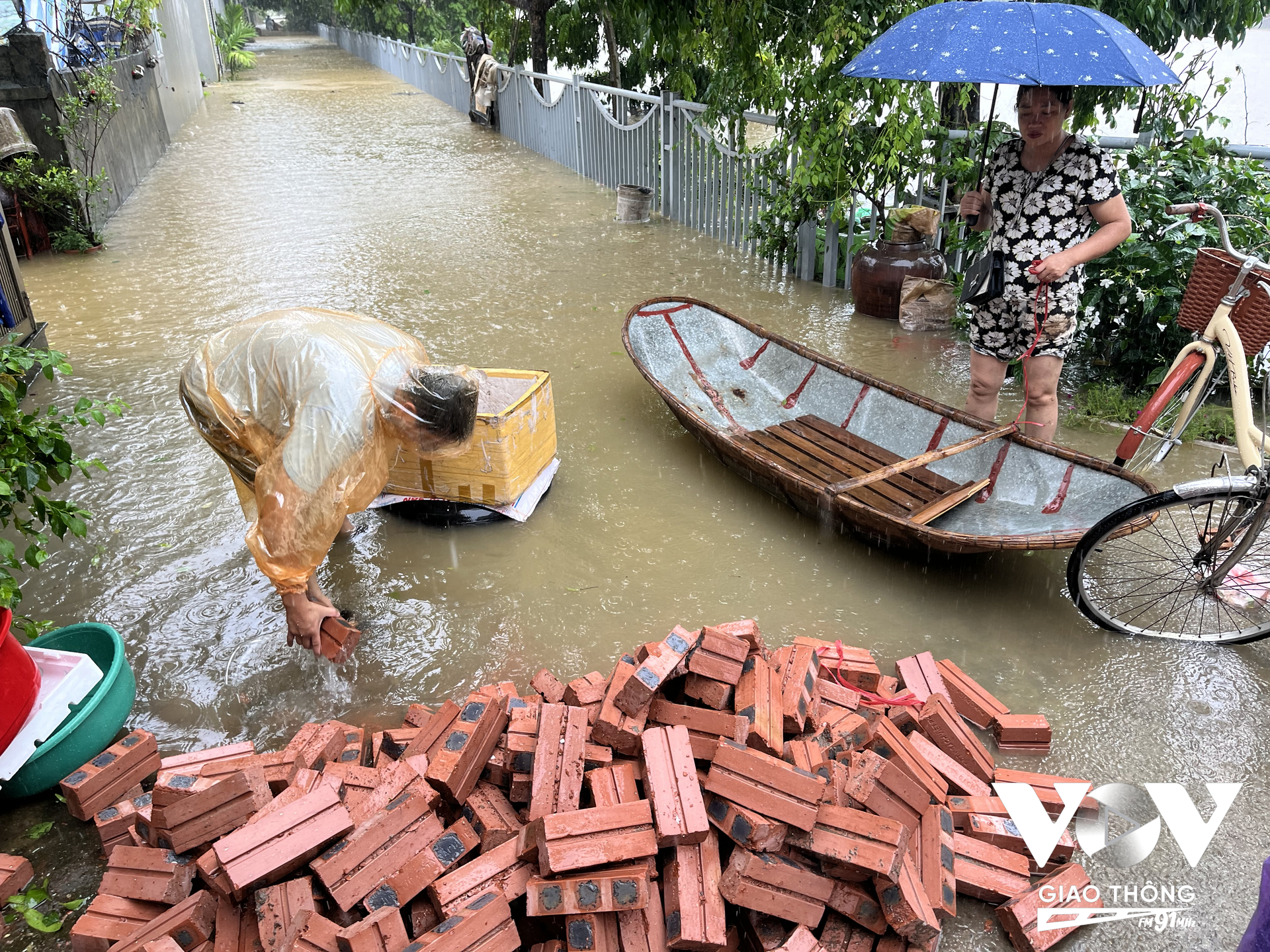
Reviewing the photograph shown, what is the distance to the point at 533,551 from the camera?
474 centimetres

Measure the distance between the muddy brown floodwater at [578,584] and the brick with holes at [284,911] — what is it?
2.68 ft

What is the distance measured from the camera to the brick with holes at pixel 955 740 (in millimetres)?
3195

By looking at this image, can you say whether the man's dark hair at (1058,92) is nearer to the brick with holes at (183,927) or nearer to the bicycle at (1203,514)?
the bicycle at (1203,514)

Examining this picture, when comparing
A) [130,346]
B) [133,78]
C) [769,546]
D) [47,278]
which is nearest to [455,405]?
[769,546]

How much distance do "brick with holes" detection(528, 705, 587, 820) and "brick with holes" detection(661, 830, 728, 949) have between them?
0.38 m

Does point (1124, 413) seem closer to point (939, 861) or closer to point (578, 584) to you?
point (578, 584)

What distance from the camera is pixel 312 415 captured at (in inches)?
116

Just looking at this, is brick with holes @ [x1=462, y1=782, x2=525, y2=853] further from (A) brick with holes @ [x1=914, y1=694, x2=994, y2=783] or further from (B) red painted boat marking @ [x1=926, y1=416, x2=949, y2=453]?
(B) red painted boat marking @ [x1=926, y1=416, x2=949, y2=453]

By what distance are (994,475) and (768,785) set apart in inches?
109

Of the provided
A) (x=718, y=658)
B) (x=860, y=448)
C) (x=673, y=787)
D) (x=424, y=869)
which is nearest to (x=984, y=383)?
(x=860, y=448)

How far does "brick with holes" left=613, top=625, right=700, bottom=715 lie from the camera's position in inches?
114

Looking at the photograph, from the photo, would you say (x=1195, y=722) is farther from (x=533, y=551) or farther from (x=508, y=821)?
(x=533, y=551)

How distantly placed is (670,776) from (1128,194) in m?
5.55
